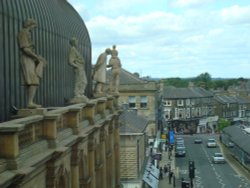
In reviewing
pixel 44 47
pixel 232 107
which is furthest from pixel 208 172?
pixel 232 107

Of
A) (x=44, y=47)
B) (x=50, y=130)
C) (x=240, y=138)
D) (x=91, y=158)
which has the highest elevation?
(x=44, y=47)

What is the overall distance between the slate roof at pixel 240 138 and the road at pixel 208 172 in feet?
A: 10.6

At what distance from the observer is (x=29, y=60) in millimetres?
14117

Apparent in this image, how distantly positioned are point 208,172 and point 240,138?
10.0 metres

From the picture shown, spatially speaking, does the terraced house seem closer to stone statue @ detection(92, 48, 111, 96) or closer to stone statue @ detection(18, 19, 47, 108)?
stone statue @ detection(92, 48, 111, 96)

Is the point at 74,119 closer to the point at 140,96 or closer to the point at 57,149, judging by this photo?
the point at 57,149

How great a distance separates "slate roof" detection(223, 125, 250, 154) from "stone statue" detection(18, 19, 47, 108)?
48.7 m

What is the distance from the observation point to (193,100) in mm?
126688


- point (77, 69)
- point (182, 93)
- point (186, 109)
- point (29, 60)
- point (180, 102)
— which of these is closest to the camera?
point (29, 60)

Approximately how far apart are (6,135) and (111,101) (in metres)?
20.1

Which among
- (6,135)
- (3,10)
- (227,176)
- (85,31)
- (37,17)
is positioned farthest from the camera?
(227,176)

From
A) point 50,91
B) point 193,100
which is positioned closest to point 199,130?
point 193,100

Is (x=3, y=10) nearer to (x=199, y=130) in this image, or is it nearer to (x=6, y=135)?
(x=6, y=135)

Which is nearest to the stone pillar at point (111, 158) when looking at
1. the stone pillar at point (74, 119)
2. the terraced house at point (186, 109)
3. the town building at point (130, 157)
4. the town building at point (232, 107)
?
the town building at point (130, 157)
